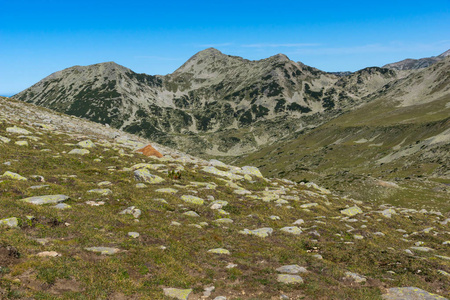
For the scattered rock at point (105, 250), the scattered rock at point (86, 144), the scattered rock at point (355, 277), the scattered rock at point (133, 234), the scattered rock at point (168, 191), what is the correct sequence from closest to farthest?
the scattered rock at point (105, 250)
the scattered rock at point (355, 277)
the scattered rock at point (133, 234)
the scattered rock at point (168, 191)
the scattered rock at point (86, 144)

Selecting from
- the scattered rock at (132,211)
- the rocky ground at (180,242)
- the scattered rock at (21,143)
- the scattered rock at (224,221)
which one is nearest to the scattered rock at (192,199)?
the rocky ground at (180,242)

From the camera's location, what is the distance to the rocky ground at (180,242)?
39.2 ft

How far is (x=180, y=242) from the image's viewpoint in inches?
671

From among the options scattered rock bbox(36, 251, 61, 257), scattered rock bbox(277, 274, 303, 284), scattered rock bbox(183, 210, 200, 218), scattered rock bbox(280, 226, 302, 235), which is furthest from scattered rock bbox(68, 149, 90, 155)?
scattered rock bbox(277, 274, 303, 284)

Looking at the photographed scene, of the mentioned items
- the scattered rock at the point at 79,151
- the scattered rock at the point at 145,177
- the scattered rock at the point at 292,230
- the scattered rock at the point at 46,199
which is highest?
the scattered rock at the point at 79,151

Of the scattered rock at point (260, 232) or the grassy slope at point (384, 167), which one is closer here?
the scattered rock at point (260, 232)

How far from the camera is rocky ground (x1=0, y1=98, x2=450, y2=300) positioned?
11.9 m

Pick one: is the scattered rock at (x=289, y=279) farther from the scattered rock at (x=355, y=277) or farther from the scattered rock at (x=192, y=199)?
the scattered rock at (x=192, y=199)

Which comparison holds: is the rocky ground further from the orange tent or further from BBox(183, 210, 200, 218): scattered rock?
the orange tent

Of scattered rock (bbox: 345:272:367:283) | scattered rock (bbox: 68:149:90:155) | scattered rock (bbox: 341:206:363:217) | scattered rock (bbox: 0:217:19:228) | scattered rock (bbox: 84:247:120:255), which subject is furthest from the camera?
scattered rock (bbox: 68:149:90:155)

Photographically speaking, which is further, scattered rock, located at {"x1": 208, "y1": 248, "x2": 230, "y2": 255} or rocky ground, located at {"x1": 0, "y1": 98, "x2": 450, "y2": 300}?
scattered rock, located at {"x1": 208, "y1": 248, "x2": 230, "y2": 255}

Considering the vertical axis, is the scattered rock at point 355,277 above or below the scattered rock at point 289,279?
below

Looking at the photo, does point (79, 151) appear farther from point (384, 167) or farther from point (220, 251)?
point (384, 167)

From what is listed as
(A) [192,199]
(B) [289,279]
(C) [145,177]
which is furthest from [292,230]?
(C) [145,177]
